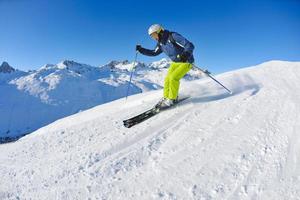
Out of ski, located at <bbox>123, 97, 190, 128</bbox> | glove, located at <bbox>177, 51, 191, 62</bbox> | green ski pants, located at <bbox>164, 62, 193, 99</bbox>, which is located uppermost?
glove, located at <bbox>177, 51, 191, 62</bbox>

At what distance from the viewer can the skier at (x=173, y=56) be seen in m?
10.2

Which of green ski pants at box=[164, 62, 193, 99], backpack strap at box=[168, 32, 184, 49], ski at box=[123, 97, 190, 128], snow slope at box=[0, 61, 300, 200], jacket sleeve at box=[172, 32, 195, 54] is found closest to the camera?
snow slope at box=[0, 61, 300, 200]

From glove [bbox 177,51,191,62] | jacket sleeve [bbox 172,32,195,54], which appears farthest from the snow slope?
jacket sleeve [bbox 172,32,195,54]

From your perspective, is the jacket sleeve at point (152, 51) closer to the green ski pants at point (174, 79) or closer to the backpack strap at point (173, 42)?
the backpack strap at point (173, 42)

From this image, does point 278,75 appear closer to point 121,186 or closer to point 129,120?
point 129,120

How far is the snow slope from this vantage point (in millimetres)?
6254

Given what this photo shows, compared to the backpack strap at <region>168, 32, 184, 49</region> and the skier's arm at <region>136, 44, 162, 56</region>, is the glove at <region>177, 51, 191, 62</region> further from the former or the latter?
the skier's arm at <region>136, 44, 162, 56</region>

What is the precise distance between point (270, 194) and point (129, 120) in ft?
15.3

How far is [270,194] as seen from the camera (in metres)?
5.80

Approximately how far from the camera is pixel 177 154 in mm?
7406

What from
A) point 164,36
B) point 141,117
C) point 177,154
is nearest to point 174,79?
point 164,36

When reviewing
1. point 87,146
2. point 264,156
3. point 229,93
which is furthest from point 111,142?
point 229,93

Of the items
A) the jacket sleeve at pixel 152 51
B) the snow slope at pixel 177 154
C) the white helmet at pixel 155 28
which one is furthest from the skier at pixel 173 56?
the snow slope at pixel 177 154

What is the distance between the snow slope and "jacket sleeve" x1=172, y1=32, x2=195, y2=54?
4.98 ft
